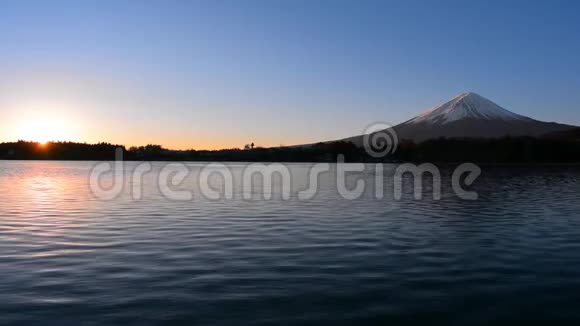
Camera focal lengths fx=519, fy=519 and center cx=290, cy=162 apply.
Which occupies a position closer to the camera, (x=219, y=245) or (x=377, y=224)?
(x=219, y=245)

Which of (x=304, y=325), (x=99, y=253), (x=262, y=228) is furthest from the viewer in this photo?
(x=262, y=228)

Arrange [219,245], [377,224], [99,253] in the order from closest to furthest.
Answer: [99,253] → [219,245] → [377,224]

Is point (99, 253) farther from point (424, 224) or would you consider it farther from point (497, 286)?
point (424, 224)

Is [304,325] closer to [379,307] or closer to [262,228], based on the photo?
[379,307]

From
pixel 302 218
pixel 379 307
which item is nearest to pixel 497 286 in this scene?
pixel 379 307

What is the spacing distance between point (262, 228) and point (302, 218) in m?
5.00

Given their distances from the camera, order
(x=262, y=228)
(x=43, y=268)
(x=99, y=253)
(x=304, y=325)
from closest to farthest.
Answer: (x=304, y=325)
(x=43, y=268)
(x=99, y=253)
(x=262, y=228)

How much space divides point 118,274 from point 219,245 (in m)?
5.89

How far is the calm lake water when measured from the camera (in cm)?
1143

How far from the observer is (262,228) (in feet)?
84.0

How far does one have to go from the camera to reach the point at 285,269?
1580cm

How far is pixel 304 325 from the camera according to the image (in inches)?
418

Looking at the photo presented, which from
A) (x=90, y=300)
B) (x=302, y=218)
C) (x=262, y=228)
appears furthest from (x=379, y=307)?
(x=302, y=218)

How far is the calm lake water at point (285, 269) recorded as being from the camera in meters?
11.4
